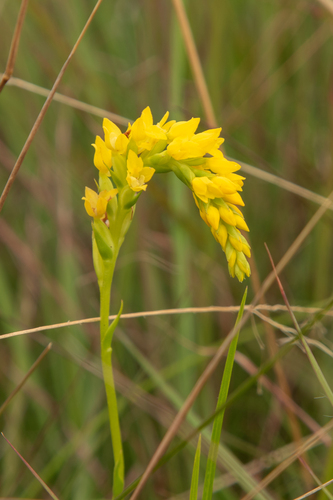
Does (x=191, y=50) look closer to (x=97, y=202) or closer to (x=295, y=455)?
(x=97, y=202)

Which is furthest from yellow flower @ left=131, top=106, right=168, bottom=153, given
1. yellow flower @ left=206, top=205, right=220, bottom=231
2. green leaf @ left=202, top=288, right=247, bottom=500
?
green leaf @ left=202, top=288, right=247, bottom=500

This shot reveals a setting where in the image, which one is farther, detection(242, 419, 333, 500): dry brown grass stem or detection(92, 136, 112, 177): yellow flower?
detection(242, 419, 333, 500): dry brown grass stem

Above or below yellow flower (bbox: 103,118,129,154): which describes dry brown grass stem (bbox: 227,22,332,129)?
above

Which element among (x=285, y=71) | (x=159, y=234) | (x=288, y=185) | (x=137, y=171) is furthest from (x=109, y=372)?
(x=285, y=71)

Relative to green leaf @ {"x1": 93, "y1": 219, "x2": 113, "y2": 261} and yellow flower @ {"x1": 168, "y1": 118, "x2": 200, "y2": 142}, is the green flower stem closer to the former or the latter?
green leaf @ {"x1": 93, "y1": 219, "x2": 113, "y2": 261}

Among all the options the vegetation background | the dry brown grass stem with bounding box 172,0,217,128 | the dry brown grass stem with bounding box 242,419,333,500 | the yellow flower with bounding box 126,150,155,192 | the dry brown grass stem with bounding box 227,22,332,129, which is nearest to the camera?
the yellow flower with bounding box 126,150,155,192

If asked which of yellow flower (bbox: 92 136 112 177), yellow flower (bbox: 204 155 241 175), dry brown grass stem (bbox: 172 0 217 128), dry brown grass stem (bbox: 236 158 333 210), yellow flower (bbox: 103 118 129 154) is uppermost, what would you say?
dry brown grass stem (bbox: 172 0 217 128)

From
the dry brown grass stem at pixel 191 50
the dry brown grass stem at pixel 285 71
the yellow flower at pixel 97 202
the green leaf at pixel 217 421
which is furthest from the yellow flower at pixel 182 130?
the dry brown grass stem at pixel 285 71

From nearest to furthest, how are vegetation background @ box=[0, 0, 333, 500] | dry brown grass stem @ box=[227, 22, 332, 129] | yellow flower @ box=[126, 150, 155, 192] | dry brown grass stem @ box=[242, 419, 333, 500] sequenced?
yellow flower @ box=[126, 150, 155, 192]
dry brown grass stem @ box=[242, 419, 333, 500]
vegetation background @ box=[0, 0, 333, 500]
dry brown grass stem @ box=[227, 22, 332, 129]
